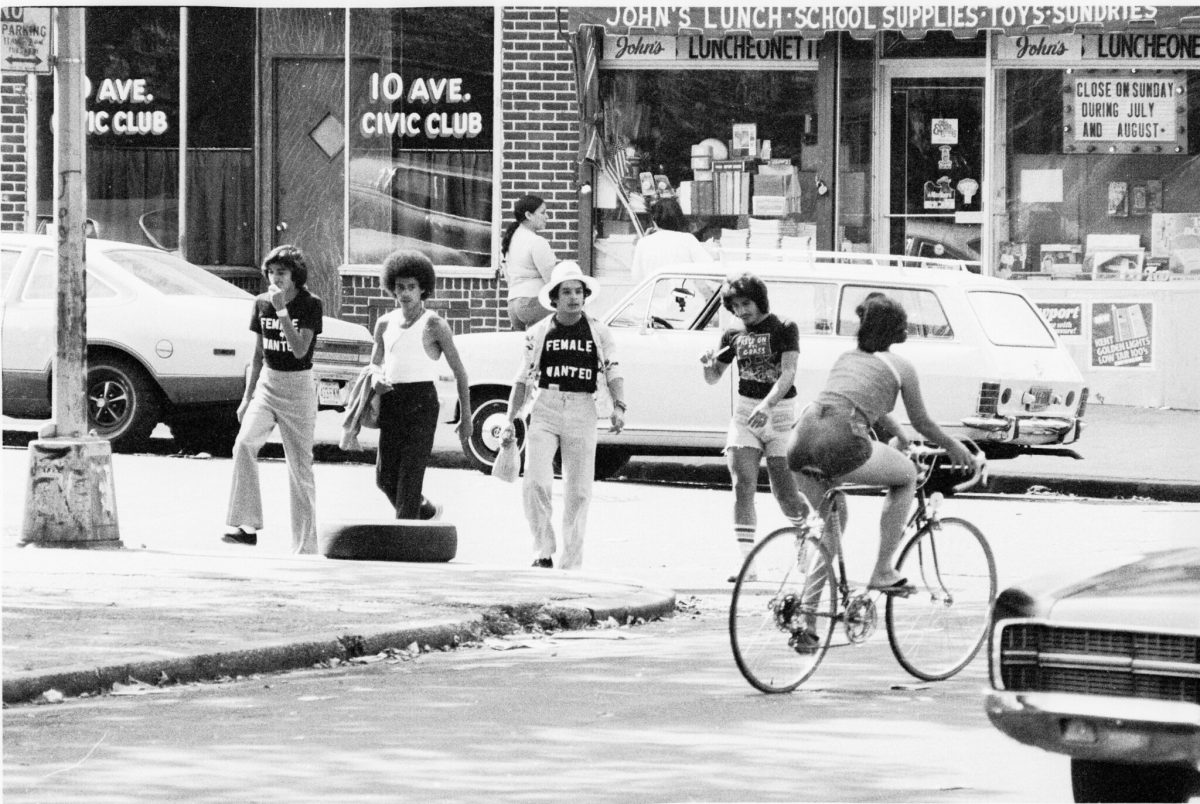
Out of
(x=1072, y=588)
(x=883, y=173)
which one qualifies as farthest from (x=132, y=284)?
(x=1072, y=588)

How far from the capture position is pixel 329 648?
9234 millimetres

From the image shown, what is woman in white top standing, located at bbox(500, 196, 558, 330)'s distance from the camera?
18016 millimetres

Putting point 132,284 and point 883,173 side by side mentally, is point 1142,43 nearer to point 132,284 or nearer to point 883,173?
point 883,173

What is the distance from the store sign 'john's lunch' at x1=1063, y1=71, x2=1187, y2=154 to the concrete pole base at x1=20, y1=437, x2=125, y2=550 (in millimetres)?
11706

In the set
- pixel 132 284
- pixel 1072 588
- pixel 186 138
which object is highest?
pixel 186 138

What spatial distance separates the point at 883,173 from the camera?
21.2 metres

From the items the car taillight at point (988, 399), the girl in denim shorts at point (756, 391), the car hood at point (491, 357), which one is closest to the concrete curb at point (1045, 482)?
the car taillight at point (988, 399)

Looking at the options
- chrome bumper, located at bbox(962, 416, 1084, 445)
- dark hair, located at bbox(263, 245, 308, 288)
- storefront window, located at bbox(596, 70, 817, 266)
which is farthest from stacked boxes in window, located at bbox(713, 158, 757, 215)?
dark hair, located at bbox(263, 245, 308, 288)

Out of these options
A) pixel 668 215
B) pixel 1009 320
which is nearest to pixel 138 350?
pixel 668 215

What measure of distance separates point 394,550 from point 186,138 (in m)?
11.8

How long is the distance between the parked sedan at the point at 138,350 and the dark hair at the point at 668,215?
16.5ft

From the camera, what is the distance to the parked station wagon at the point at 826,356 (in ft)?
50.9

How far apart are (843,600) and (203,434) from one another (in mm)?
9806

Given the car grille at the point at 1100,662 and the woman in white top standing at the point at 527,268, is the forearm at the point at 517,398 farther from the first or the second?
the woman in white top standing at the point at 527,268
